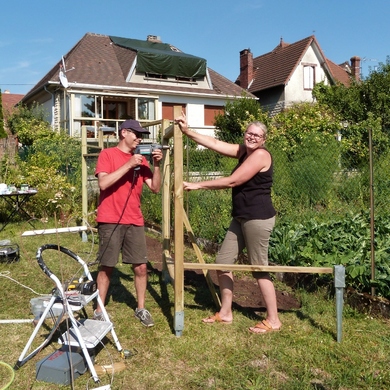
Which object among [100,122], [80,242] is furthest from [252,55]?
[80,242]

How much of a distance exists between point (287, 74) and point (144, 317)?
25.3 metres

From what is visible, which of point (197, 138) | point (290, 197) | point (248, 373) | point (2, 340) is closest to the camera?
point (248, 373)

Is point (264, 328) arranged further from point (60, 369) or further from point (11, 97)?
point (11, 97)

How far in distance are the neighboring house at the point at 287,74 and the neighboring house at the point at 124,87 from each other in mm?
2994

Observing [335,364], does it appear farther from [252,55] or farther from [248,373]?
[252,55]

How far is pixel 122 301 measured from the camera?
4746 mm

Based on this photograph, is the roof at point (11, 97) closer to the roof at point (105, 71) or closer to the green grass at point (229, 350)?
the roof at point (105, 71)

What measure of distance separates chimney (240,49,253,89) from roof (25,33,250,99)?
367 centimetres

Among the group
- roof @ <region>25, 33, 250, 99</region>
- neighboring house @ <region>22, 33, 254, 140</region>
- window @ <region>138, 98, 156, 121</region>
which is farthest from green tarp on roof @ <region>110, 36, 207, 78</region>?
window @ <region>138, 98, 156, 121</region>

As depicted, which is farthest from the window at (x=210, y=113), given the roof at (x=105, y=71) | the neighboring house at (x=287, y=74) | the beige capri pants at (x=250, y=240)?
the beige capri pants at (x=250, y=240)

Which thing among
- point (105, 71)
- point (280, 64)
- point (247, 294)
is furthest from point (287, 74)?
point (247, 294)

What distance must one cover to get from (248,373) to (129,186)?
1834mm

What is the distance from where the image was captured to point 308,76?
2812 centimetres

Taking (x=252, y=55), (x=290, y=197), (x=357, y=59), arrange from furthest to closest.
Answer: (x=357, y=59), (x=252, y=55), (x=290, y=197)
